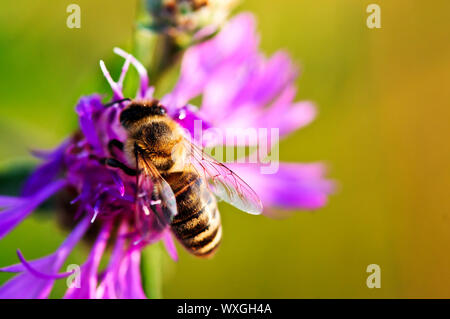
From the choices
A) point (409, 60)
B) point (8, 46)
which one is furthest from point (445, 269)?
point (8, 46)

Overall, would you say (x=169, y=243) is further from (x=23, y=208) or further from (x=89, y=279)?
(x=23, y=208)

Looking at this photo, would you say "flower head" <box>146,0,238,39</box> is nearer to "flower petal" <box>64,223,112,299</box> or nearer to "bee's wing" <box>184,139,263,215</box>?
"bee's wing" <box>184,139,263,215</box>

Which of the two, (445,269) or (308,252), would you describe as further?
(308,252)

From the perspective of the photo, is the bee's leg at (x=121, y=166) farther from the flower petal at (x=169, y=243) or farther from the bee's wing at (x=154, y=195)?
the flower petal at (x=169, y=243)

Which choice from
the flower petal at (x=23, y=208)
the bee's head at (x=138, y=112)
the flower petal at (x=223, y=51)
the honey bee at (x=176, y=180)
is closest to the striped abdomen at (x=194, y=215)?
the honey bee at (x=176, y=180)

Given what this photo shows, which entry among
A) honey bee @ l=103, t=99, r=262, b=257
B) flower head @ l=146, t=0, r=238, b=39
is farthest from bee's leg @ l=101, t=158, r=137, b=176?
flower head @ l=146, t=0, r=238, b=39

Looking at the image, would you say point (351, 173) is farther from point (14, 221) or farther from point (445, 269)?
point (14, 221)

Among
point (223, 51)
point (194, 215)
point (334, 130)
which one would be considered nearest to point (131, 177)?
point (194, 215)
